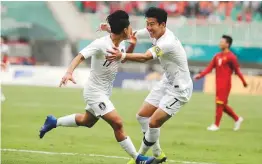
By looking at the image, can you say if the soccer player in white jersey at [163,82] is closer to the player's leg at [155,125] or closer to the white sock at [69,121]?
the player's leg at [155,125]

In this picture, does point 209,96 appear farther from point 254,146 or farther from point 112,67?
point 112,67

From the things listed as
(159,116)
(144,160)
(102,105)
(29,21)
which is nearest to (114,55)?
(102,105)

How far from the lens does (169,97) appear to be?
11633 mm

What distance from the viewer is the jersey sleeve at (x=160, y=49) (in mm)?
10742

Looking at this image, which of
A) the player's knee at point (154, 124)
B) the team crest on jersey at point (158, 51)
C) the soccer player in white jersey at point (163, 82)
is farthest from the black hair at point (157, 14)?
the player's knee at point (154, 124)

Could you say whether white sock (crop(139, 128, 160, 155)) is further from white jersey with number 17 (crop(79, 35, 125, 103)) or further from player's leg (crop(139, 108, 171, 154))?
white jersey with number 17 (crop(79, 35, 125, 103))

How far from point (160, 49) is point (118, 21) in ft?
2.51

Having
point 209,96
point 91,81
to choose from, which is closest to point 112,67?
point 91,81

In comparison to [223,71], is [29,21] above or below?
below

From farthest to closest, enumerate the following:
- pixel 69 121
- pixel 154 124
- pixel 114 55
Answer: pixel 69 121 < pixel 154 124 < pixel 114 55

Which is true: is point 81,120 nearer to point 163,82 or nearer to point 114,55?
point 163,82

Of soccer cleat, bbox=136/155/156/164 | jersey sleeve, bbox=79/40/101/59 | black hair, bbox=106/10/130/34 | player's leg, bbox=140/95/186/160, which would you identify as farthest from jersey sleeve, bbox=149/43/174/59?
soccer cleat, bbox=136/155/156/164

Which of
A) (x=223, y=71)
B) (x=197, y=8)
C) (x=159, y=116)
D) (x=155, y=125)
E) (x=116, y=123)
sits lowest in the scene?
(x=197, y=8)

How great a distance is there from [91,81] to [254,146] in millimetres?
5229
